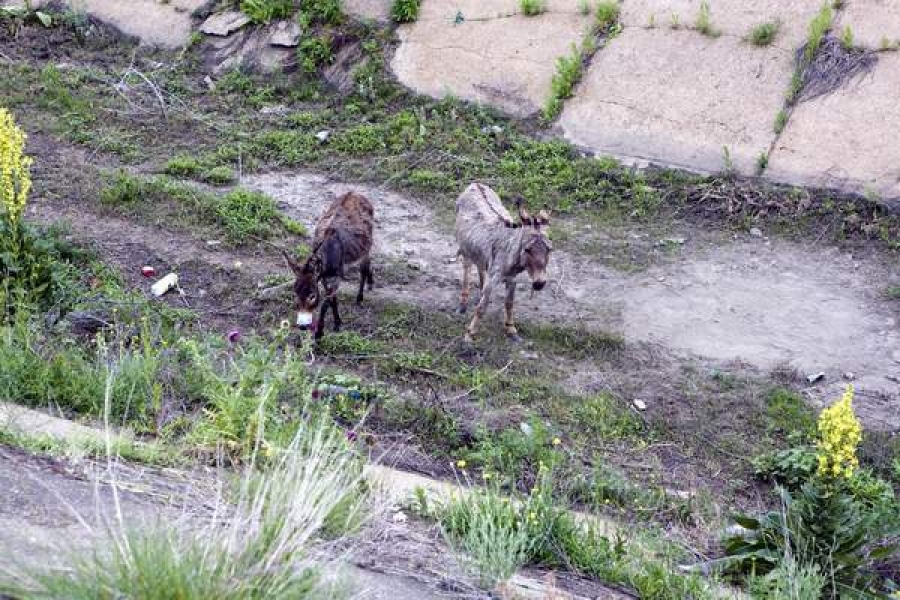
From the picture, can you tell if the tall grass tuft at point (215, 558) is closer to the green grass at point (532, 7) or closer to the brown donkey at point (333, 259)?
the brown donkey at point (333, 259)

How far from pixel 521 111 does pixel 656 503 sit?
27.4 feet

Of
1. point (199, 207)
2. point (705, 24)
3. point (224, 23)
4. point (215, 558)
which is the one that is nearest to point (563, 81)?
point (705, 24)

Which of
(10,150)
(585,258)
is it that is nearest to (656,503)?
(585,258)

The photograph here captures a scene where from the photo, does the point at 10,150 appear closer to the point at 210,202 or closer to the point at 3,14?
the point at 210,202

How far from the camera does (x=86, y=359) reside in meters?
8.76

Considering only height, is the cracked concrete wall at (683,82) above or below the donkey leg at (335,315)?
above

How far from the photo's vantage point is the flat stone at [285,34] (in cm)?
1689

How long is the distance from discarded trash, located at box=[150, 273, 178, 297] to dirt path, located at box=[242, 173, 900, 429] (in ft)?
6.80

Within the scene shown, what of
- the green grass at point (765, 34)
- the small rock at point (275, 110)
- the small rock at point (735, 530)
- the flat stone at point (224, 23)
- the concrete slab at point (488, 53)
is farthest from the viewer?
the flat stone at point (224, 23)

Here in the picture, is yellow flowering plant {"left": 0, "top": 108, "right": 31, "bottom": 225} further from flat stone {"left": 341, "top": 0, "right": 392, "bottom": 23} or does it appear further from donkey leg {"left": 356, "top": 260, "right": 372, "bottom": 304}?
flat stone {"left": 341, "top": 0, "right": 392, "bottom": 23}

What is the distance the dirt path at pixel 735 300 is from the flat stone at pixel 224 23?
17.3ft

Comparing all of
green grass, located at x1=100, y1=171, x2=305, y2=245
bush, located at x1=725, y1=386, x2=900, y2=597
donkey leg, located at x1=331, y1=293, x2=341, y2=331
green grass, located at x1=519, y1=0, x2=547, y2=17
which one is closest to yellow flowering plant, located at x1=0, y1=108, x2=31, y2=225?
green grass, located at x1=100, y1=171, x2=305, y2=245

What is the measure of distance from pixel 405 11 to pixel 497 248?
22.5 feet

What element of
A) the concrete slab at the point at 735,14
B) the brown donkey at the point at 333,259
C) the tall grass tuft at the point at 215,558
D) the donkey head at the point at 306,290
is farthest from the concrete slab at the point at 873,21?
the tall grass tuft at the point at 215,558
